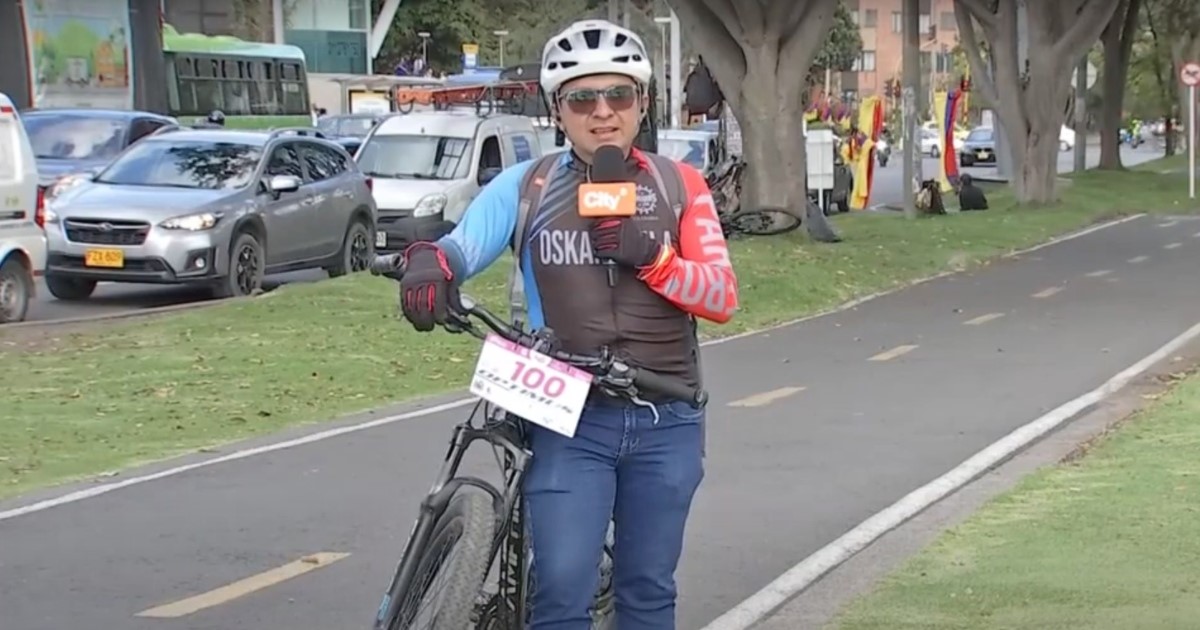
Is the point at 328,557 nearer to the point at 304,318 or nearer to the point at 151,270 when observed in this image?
the point at 304,318

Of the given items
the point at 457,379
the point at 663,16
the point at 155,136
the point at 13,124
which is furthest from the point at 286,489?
the point at 663,16

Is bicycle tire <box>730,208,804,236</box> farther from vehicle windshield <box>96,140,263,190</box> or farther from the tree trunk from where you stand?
the tree trunk

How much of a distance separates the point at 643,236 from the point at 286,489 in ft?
17.2

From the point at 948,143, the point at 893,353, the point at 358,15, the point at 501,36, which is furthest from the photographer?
the point at 501,36

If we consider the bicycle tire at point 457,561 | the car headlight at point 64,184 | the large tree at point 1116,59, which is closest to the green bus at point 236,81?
the car headlight at point 64,184

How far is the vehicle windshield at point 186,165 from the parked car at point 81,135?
4482mm

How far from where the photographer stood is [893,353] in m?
15.0

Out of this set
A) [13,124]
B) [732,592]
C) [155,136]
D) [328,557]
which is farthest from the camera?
[155,136]

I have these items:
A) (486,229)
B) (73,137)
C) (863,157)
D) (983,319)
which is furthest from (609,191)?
(863,157)

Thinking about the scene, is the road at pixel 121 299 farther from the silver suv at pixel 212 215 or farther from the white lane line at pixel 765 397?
the white lane line at pixel 765 397

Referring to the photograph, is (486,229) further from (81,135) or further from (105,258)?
(81,135)

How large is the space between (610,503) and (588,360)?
0.37 metres

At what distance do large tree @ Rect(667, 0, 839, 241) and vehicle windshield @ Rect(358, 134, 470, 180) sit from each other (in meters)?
3.42

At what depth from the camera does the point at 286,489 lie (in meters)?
9.20
